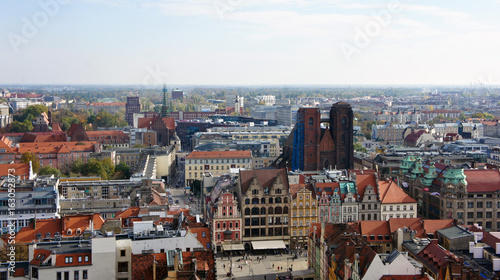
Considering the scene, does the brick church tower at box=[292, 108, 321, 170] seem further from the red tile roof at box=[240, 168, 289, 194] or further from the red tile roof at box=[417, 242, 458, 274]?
the red tile roof at box=[417, 242, 458, 274]

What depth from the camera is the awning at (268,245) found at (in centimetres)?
6938

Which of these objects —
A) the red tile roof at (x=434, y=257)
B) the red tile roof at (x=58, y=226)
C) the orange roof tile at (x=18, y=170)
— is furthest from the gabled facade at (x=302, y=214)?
the orange roof tile at (x=18, y=170)

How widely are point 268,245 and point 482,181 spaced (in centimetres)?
2914

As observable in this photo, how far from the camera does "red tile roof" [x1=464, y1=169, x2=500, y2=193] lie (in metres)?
76.6

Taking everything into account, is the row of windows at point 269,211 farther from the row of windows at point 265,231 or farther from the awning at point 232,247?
the awning at point 232,247

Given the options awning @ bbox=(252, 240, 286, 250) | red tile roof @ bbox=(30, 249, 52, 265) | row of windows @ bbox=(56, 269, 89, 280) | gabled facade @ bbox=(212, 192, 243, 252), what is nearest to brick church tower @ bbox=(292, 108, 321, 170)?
awning @ bbox=(252, 240, 286, 250)

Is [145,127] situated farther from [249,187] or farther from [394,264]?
[394,264]

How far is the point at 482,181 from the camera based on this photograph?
7719 centimetres

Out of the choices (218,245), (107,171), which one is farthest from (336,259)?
(107,171)

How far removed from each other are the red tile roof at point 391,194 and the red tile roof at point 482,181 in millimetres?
7600

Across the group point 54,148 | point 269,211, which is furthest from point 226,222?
point 54,148

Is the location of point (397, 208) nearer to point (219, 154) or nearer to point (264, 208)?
point (264, 208)

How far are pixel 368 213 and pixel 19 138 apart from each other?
110 m

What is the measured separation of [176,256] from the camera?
40.2 meters
